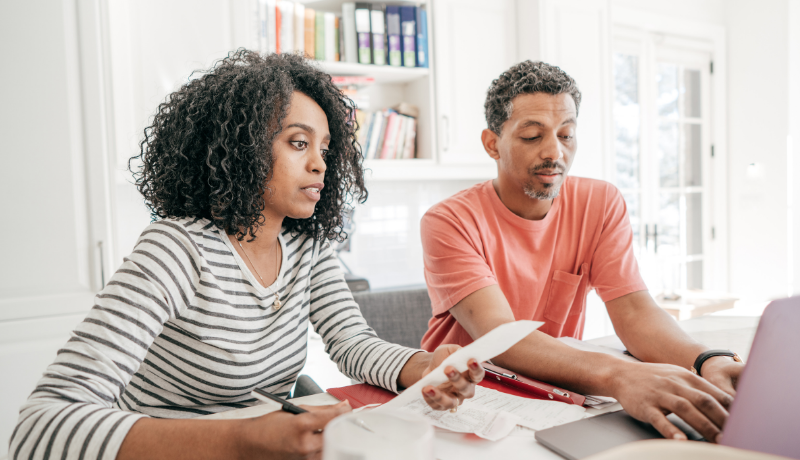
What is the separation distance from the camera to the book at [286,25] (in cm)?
215

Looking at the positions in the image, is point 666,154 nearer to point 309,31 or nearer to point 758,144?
point 758,144

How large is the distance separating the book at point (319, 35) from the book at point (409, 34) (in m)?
0.39

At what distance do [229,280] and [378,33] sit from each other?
1.78m

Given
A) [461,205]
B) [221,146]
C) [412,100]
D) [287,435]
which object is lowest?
[287,435]

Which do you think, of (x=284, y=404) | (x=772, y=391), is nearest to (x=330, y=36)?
(x=284, y=404)

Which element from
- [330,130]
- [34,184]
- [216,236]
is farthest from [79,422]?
[34,184]

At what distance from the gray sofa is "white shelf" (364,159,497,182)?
828 millimetres

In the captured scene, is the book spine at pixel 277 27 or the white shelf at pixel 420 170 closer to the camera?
the book spine at pixel 277 27

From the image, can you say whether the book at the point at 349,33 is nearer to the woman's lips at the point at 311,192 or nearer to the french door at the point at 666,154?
the woman's lips at the point at 311,192

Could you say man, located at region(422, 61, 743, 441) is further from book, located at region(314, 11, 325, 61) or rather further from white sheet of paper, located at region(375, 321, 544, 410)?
book, located at region(314, 11, 325, 61)

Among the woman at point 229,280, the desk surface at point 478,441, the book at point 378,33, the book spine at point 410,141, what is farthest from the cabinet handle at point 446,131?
the desk surface at point 478,441

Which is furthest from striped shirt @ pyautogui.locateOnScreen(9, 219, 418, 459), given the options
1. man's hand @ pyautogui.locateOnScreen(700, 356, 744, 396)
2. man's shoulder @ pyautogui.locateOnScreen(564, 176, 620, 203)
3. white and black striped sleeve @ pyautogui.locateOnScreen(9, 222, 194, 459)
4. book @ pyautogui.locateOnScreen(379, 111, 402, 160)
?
book @ pyautogui.locateOnScreen(379, 111, 402, 160)

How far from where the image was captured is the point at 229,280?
0.94 meters

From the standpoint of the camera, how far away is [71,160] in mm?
1666
